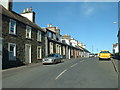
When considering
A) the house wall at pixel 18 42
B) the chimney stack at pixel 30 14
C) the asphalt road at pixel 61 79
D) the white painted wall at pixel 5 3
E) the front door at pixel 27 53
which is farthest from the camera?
the chimney stack at pixel 30 14

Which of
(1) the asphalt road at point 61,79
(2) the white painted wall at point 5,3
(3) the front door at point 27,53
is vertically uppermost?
(2) the white painted wall at point 5,3

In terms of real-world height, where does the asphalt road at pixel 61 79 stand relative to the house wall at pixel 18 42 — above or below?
below

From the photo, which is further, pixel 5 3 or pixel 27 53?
pixel 27 53

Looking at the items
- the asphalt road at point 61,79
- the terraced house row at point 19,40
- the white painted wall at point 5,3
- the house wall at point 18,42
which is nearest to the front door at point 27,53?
the terraced house row at point 19,40

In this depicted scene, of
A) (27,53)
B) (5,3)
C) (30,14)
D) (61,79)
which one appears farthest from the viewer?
(30,14)

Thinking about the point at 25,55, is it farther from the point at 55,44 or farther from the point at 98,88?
the point at 98,88

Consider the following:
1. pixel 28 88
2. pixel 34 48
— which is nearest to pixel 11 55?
pixel 34 48

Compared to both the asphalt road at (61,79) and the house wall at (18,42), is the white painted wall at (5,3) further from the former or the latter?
the asphalt road at (61,79)

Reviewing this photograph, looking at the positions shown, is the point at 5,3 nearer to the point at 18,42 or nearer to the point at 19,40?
the point at 19,40

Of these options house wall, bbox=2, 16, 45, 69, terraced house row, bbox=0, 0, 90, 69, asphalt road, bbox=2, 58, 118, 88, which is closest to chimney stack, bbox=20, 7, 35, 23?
terraced house row, bbox=0, 0, 90, 69

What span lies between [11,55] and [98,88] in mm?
13625

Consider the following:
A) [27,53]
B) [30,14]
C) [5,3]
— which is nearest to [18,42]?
[27,53]

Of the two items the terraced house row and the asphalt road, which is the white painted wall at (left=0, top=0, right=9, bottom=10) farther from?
the asphalt road

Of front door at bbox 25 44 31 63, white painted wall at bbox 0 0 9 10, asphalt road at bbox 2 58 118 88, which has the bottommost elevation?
asphalt road at bbox 2 58 118 88
